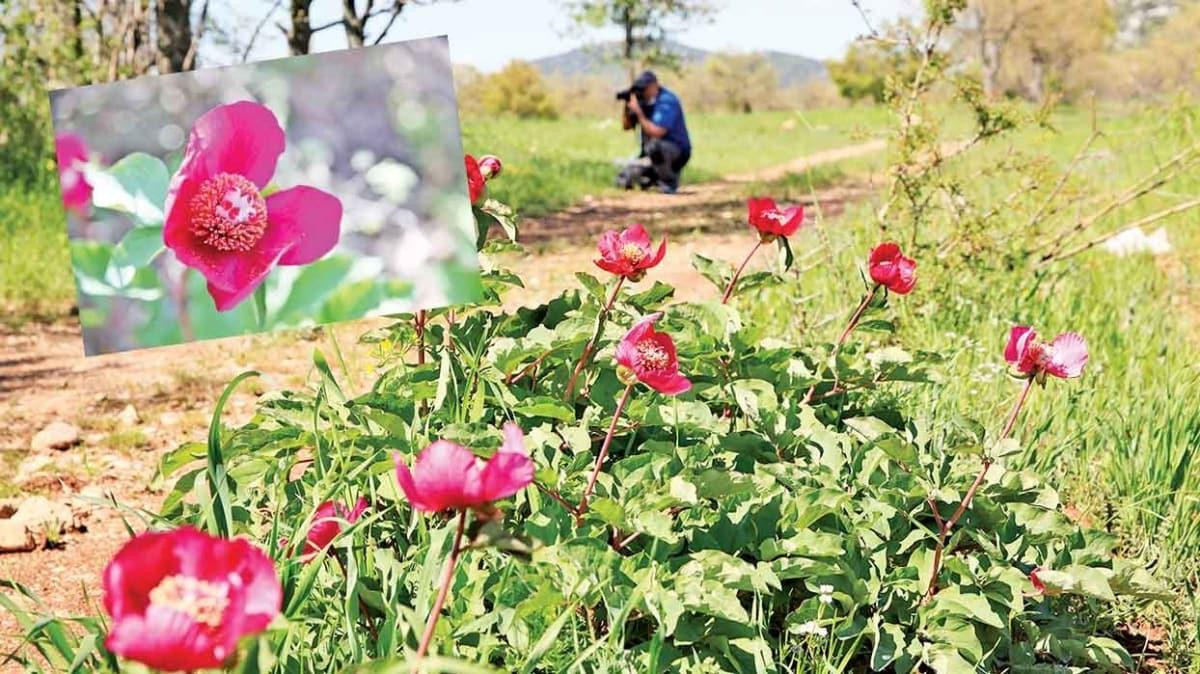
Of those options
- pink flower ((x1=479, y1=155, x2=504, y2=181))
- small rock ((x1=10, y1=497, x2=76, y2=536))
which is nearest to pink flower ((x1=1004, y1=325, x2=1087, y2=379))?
pink flower ((x1=479, y1=155, x2=504, y2=181))

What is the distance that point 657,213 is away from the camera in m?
9.23

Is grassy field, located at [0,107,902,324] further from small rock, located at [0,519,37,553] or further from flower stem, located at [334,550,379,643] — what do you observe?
small rock, located at [0,519,37,553]

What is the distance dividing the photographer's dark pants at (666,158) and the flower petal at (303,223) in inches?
363

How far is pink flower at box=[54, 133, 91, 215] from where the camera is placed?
1.55 meters

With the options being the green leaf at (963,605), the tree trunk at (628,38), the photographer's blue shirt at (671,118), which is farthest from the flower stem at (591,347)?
the tree trunk at (628,38)

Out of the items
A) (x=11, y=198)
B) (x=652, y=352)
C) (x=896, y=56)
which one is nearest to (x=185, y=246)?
(x=652, y=352)

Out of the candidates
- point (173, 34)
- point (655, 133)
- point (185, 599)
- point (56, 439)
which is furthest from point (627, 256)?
point (655, 133)

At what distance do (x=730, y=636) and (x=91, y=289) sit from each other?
993 millimetres

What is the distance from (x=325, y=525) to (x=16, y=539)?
1334 mm

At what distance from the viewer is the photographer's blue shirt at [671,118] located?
34.0 ft

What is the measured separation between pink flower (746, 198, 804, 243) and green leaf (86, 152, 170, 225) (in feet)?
3.15

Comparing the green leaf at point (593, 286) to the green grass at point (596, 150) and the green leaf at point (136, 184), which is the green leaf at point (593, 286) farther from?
the green grass at point (596, 150)

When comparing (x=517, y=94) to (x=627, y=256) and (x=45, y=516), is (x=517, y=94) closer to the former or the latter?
(x=45, y=516)

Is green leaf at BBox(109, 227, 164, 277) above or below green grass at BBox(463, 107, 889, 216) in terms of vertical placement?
below
